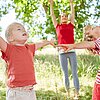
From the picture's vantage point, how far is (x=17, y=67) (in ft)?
11.6

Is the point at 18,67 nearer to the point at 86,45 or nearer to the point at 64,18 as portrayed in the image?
the point at 86,45

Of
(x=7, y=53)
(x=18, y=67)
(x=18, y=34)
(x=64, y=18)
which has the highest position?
(x=64, y=18)

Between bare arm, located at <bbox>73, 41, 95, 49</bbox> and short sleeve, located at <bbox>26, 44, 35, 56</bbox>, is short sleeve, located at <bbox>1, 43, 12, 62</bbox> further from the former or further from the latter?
bare arm, located at <bbox>73, 41, 95, 49</bbox>

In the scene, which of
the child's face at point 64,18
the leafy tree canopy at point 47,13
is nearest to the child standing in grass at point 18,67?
the child's face at point 64,18

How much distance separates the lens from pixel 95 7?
995 centimetres

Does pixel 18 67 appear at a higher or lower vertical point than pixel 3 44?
lower

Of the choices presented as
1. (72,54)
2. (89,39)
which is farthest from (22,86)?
(72,54)

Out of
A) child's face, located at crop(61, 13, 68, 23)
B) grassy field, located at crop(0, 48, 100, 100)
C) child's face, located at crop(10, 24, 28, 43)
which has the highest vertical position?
child's face, located at crop(61, 13, 68, 23)

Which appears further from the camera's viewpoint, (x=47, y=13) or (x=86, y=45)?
(x=47, y=13)

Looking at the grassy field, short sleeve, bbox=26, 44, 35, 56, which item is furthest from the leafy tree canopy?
short sleeve, bbox=26, 44, 35, 56

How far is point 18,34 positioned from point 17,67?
1.03 ft

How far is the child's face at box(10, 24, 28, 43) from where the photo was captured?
3.59m

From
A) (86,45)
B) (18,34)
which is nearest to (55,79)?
(18,34)

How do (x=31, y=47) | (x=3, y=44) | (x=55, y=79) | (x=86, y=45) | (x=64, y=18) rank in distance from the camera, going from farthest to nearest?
(x=55, y=79) → (x=64, y=18) → (x=31, y=47) → (x=3, y=44) → (x=86, y=45)
